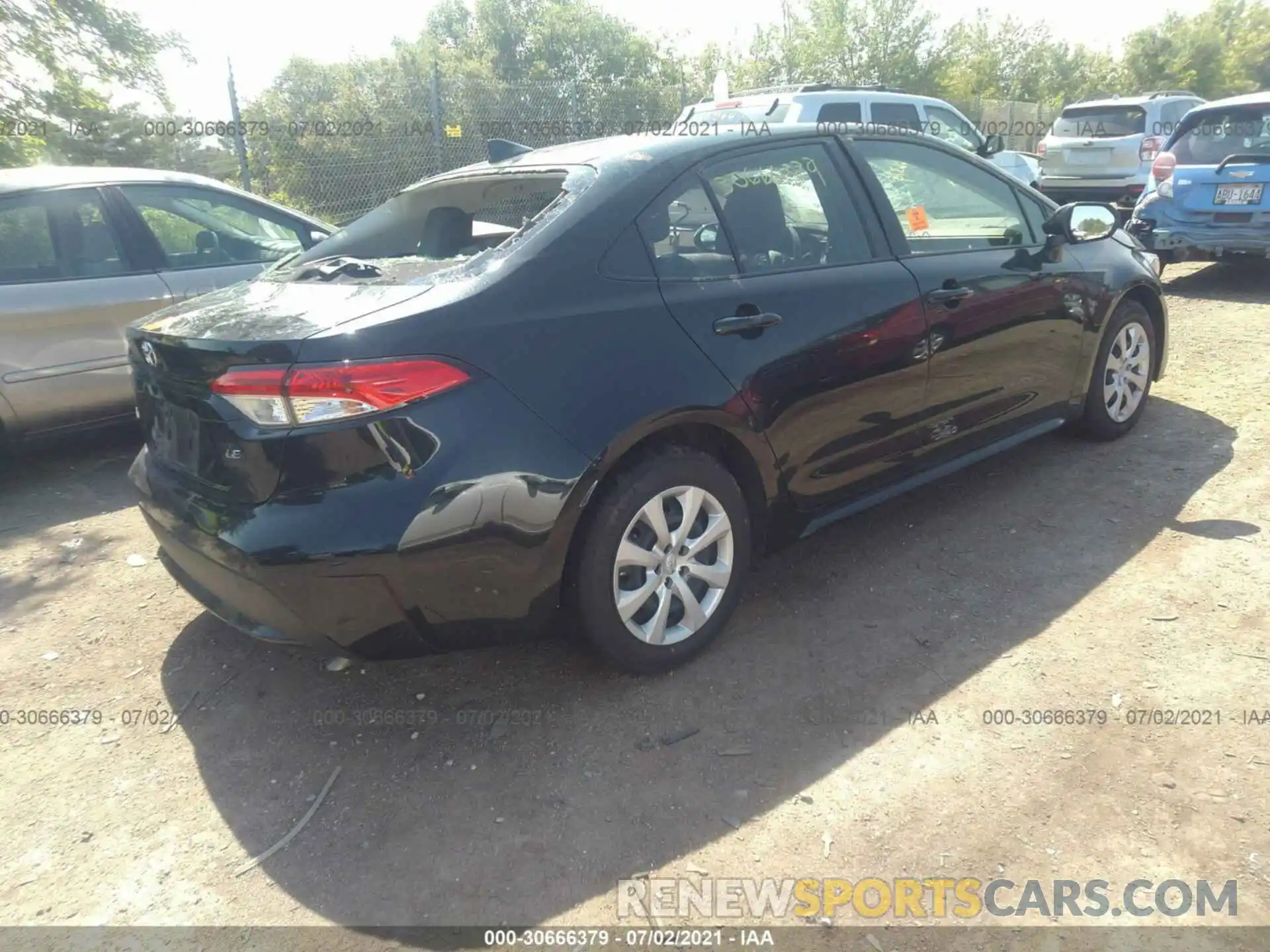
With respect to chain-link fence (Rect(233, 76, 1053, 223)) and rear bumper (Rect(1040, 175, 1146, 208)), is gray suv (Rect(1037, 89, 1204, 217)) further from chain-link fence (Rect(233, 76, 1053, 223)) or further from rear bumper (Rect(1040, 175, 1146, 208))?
chain-link fence (Rect(233, 76, 1053, 223))

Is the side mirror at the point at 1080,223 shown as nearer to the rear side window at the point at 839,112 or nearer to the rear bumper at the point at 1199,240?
the rear bumper at the point at 1199,240

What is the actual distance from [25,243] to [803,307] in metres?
3.86

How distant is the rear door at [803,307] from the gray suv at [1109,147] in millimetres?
10585

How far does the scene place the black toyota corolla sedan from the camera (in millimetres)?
2260

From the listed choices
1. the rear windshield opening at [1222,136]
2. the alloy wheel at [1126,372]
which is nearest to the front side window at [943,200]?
the alloy wheel at [1126,372]

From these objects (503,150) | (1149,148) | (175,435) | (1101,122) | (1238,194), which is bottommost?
(175,435)

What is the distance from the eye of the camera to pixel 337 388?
221 cm

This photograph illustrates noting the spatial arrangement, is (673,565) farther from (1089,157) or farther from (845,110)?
(1089,157)

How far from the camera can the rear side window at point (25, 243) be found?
4328mm

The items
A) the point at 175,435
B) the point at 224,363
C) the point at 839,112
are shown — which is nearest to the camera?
the point at 224,363

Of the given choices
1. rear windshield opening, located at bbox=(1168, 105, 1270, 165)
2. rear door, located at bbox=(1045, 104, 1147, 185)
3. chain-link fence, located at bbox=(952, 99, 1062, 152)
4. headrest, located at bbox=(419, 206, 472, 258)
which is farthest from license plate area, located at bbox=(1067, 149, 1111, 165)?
headrest, located at bbox=(419, 206, 472, 258)

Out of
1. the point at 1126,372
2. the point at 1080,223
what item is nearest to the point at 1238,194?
the point at 1126,372

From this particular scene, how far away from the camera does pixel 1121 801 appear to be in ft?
7.50

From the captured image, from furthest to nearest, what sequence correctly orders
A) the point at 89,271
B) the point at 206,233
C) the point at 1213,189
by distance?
the point at 1213,189
the point at 206,233
the point at 89,271
